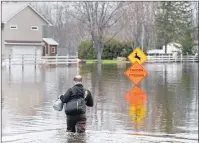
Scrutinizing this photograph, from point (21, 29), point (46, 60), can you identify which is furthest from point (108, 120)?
point (21, 29)

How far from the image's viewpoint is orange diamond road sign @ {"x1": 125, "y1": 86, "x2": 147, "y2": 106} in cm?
1731

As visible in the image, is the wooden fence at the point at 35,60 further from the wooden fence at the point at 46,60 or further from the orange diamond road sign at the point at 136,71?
the orange diamond road sign at the point at 136,71

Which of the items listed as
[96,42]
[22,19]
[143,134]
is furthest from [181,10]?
[143,134]

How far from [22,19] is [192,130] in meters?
52.5

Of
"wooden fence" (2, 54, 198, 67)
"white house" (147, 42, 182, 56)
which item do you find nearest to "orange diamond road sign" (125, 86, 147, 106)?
"wooden fence" (2, 54, 198, 67)

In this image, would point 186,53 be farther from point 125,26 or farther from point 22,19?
point 22,19

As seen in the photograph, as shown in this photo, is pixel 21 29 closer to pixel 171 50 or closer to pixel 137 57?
pixel 171 50

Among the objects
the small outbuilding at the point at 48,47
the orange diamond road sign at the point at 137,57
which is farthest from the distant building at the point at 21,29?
the orange diamond road sign at the point at 137,57

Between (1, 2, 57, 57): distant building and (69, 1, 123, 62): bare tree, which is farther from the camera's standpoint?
(69, 1, 123, 62): bare tree

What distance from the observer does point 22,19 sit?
62344mm

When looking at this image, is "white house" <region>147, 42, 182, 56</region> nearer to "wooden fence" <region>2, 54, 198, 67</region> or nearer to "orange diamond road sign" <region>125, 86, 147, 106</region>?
"wooden fence" <region>2, 54, 198, 67</region>

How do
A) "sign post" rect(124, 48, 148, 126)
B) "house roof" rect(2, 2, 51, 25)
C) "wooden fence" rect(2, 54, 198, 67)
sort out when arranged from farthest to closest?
"house roof" rect(2, 2, 51, 25), "wooden fence" rect(2, 54, 198, 67), "sign post" rect(124, 48, 148, 126)

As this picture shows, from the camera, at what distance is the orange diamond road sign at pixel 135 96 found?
1731 centimetres

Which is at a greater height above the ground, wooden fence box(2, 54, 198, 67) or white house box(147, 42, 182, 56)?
white house box(147, 42, 182, 56)
